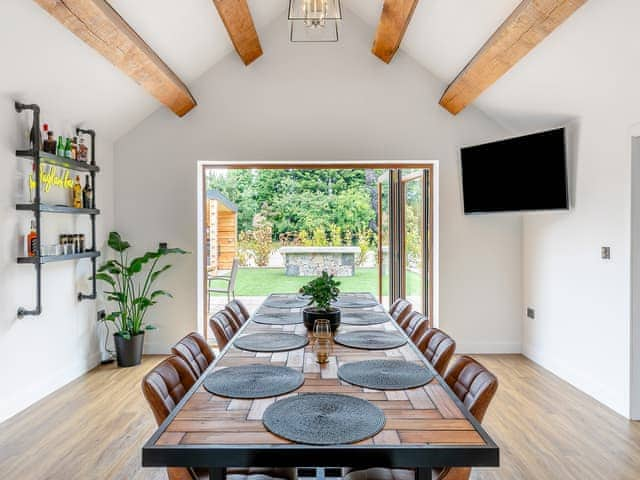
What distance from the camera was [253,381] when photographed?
1.84 meters

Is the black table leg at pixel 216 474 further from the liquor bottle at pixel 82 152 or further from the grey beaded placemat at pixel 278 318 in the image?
the liquor bottle at pixel 82 152

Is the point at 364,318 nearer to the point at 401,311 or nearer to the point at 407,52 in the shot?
the point at 401,311

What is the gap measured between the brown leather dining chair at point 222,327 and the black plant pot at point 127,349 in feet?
6.19

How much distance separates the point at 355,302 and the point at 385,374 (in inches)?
66.8

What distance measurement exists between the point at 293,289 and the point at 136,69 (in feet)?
10.8

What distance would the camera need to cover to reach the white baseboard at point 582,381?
342 cm

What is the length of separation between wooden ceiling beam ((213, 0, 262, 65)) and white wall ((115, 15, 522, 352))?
0.77 feet

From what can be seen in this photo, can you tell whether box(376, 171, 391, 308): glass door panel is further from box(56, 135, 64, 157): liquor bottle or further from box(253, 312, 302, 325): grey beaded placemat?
box(56, 135, 64, 157): liquor bottle

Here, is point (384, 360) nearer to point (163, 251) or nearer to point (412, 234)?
point (163, 251)

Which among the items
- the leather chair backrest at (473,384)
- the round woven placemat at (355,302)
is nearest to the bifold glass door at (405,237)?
the round woven placemat at (355,302)

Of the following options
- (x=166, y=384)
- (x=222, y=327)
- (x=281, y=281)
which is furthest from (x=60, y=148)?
(x=281, y=281)

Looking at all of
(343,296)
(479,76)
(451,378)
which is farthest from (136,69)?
(451,378)

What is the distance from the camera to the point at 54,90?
3.57 meters

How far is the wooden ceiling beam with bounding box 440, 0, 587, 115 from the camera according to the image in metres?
2.82
